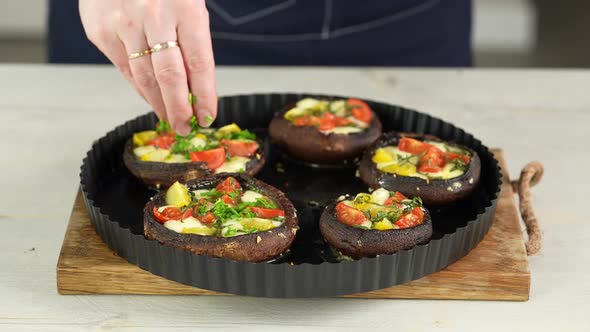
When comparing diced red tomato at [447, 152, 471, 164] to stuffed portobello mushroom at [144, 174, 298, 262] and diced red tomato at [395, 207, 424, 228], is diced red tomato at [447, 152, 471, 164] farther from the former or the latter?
stuffed portobello mushroom at [144, 174, 298, 262]

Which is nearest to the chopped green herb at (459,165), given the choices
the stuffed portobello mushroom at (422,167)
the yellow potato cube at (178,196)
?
the stuffed portobello mushroom at (422,167)

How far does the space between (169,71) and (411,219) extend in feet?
2.81

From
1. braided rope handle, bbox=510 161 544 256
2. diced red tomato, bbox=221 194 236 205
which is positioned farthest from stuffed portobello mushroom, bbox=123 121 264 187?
braided rope handle, bbox=510 161 544 256

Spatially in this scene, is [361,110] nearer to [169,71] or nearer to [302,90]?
[302,90]

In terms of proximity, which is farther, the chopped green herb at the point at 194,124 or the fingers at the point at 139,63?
the chopped green herb at the point at 194,124

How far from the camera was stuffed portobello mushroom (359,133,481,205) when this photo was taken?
2.85 meters

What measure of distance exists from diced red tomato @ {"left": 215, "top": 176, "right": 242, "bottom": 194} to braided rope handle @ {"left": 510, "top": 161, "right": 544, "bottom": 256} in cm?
94

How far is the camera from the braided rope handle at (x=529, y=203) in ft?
9.00

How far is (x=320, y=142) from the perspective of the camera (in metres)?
3.15

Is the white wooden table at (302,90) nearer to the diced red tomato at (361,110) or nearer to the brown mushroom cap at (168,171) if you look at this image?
the brown mushroom cap at (168,171)

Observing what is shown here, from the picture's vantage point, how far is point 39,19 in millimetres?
6863

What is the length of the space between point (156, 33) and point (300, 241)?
30.6 inches

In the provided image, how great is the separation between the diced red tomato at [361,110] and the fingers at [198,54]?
2.32ft

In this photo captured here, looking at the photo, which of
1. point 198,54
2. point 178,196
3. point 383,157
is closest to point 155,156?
point 178,196
